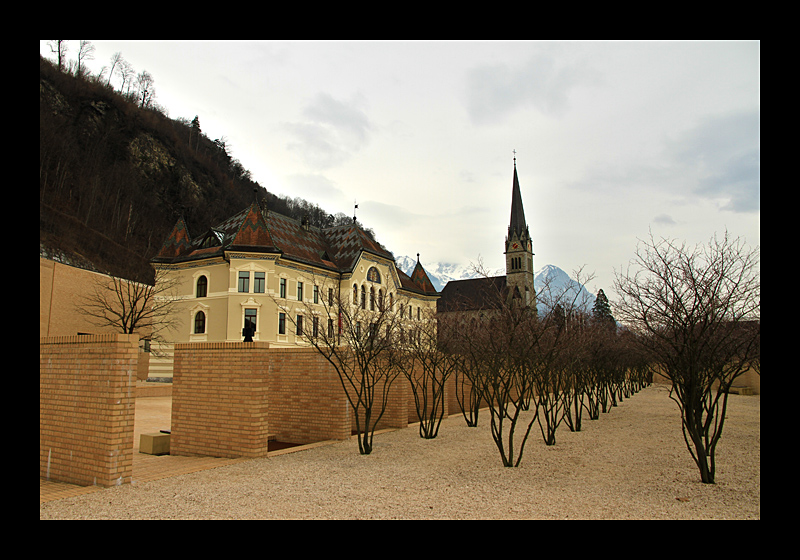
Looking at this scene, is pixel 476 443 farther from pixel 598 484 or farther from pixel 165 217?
pixel 165 217

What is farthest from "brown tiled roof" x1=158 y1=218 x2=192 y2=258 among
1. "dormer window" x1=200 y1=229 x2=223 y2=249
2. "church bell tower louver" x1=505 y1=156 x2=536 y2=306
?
"church bell tower louver" x1=505 y1=156 x2=536 y2=306

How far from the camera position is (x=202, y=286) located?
3528 cm

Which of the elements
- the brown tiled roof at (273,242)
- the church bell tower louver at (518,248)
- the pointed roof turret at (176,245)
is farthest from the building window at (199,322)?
the church bell tower louver at (518,248)

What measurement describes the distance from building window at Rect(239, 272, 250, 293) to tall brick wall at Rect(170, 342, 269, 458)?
2429cm

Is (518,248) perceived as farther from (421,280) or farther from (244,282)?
(244,282)

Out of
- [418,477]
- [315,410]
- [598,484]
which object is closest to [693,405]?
[598,484]

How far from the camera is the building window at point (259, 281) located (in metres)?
34.1

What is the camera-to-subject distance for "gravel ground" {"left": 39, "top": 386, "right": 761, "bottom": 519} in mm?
6105

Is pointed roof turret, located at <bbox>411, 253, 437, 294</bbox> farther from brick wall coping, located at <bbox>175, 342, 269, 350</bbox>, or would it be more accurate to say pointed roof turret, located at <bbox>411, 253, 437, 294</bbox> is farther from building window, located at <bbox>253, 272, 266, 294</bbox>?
brick wall coping, located at <bbox>175, 342, 269, 350</bbox>

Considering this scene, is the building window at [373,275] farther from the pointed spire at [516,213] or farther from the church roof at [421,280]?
the pointed spire at [516,213]

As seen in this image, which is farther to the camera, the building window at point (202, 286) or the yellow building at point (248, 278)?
the building window at point (202, 286)

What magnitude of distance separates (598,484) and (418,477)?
2860mm

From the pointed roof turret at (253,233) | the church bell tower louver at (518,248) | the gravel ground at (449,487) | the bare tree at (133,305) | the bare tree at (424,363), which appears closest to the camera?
the gravel ground at (449,487)

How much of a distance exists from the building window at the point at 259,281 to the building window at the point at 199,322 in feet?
14.2
